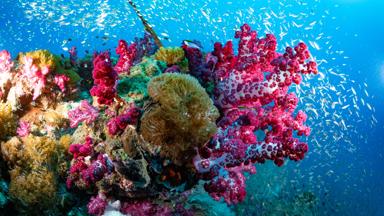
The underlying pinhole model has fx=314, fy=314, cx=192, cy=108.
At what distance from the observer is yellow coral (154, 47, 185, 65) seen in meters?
5.09

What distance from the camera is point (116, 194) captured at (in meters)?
4.24

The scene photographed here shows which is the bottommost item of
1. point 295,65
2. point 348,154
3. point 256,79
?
point 348,154

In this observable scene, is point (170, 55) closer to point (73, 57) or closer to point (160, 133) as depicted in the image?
point (160, 133)

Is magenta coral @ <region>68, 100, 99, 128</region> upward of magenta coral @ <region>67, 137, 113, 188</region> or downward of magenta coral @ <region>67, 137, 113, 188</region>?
upward

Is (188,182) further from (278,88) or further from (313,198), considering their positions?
(313,198)

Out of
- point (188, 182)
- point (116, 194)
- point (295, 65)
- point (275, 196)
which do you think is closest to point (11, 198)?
point (116, 194)

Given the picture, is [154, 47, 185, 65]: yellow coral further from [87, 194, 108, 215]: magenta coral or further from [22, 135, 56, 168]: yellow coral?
[87, 194, 108, 215]: magenta coral

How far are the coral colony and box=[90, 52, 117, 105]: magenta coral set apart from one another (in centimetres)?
1

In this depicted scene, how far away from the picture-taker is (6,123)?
478 cm

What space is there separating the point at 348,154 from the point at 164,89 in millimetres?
41751

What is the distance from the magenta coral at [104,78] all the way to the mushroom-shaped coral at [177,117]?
60 cm

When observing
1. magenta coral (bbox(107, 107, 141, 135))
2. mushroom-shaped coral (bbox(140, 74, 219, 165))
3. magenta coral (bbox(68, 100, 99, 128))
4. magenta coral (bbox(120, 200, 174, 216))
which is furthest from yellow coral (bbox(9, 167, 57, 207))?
mushroom-shaped coral (bbox(140, 74, 219, 165))

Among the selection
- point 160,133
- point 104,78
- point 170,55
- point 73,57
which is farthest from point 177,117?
point 73,57

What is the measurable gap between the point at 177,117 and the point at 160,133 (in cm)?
29
